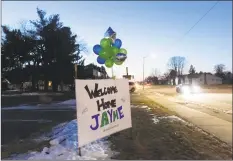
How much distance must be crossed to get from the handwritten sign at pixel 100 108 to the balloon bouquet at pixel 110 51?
2.10 feet

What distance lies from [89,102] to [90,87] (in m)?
0.28

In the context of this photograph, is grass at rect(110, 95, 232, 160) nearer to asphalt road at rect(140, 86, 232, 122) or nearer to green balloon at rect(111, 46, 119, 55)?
green balloon at rect(111, 46, 119, 55)

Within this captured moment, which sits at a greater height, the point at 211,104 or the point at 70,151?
the point at 70,151

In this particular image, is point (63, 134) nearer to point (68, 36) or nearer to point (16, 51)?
point (68, 36)

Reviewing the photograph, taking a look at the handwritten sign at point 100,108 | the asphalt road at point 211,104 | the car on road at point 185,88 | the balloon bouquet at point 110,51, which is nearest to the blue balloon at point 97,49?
the balloon bouquet at point 110,51

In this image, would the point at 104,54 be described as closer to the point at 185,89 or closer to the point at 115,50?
the point at 115,50

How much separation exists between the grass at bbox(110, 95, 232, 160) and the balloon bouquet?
1693 mm

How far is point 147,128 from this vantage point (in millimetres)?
8898

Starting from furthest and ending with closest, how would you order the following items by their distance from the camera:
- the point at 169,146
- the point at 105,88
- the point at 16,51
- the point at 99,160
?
the point at 16,51 < the point at 169,146 < the point at 105,88 < the point at 99,160

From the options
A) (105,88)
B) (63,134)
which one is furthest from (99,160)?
(63,134)

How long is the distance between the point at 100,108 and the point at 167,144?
1.85 metres

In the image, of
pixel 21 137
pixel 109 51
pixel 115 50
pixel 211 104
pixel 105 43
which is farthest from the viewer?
pixel 211 104

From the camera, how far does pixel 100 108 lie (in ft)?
19.2

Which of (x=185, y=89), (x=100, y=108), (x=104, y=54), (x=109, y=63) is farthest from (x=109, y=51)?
(x=185, y=89)
